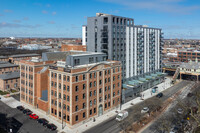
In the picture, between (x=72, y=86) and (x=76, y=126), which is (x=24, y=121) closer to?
(x=76, y=126)

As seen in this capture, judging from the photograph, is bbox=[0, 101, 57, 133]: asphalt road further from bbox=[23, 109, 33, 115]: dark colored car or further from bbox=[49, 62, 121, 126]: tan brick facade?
bbox=[49, 62, 121, 126]: tan brick facade

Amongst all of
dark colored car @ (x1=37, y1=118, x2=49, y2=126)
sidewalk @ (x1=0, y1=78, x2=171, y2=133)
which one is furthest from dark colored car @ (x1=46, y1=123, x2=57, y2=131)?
dark colored car @ (x1=37, y1=118, x2=49, y2=126)

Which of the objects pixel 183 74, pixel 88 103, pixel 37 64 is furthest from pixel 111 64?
pixel 183 74

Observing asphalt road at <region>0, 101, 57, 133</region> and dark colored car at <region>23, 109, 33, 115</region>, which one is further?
dark colored car at <region>23, 109, 33, 115</region>

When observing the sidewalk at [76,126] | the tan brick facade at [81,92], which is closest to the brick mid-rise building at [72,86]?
the tan brick facade at [81,92]

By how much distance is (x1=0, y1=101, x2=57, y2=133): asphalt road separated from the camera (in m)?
53.8

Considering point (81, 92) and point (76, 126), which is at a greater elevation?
point (81, 92)

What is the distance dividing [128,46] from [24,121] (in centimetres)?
5487

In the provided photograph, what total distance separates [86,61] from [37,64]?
1828 cm

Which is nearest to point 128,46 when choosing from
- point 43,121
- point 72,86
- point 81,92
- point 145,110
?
point 145,110

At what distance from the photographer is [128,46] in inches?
3511

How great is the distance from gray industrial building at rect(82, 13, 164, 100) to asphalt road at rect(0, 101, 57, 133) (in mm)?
35243

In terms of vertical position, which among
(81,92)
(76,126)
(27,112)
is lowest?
(76,126)

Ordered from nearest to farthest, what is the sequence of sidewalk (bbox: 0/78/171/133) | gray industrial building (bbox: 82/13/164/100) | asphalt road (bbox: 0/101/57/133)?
asphalt road (bbox: 0/101/57/133) < sidewalk (bbox: 0/78/171/133) < gray industrial building (bbox: 82/13/164/100)
